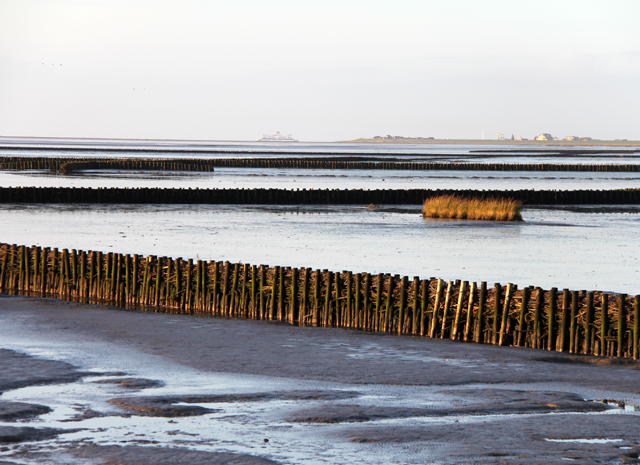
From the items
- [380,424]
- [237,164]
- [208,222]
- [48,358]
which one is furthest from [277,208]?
[237,164]

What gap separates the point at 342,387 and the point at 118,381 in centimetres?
310

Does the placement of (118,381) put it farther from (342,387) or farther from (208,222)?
(208,222)

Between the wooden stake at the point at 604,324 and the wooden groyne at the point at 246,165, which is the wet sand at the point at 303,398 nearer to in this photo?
the wooden stake at the point at 604,324

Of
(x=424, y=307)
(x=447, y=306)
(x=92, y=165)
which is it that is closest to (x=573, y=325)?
(x=447, y=306)

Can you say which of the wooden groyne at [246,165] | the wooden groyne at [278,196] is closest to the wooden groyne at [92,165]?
the wooden groyne at [246,165]

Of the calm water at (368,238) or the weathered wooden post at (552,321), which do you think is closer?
the weathered wooden post at (552,321)

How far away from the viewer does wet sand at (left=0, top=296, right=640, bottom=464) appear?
9.24 metres

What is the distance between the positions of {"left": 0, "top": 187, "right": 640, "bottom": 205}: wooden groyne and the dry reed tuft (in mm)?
6493

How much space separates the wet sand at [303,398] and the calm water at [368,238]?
9984mm

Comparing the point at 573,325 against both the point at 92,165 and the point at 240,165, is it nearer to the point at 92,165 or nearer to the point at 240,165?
the point at 92,165

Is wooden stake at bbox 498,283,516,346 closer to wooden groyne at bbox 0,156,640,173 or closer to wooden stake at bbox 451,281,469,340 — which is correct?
wooden stake at bbox 451,281,469,340

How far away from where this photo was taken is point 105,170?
10162cm

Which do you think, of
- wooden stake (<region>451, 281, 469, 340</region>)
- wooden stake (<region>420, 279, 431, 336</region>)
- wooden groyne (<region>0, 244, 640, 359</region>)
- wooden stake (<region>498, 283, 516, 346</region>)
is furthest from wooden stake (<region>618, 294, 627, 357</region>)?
wooden stake (<region>420, 279, 431, 336</region>)

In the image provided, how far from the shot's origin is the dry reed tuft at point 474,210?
45781 mm
